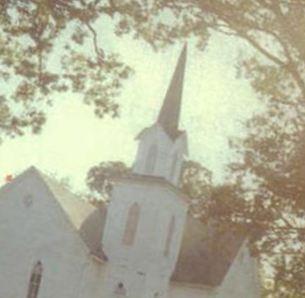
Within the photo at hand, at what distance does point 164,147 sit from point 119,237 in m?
5.43

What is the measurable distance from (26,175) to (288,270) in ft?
71.8

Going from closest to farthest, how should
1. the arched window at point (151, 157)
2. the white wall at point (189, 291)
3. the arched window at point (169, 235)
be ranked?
the arched window at point (151, 157)
the white wall at point (189, 291)
the arched window at point (169, 235)

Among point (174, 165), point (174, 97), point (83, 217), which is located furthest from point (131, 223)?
point (174, 97)

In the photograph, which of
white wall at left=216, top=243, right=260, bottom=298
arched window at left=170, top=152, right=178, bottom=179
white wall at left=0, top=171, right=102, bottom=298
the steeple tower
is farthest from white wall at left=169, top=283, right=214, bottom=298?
arched window at left=170, top=152, right=178, bottom=179

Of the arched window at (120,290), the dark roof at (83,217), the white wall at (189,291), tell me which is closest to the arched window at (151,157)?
the dark roof at (83,217)

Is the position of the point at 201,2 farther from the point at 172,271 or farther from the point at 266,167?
the point at 172,271

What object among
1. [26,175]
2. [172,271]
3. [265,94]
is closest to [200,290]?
[172,271]

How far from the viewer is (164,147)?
46.2 m

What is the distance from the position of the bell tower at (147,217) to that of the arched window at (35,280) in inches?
141

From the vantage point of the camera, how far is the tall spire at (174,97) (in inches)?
1870

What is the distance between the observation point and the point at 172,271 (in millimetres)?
47625

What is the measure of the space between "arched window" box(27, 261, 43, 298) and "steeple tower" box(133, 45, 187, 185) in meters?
7.25

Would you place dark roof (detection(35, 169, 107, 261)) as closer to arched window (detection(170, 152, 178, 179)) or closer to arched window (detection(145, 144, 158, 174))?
arched window (detection(145, 144, 158, 174))

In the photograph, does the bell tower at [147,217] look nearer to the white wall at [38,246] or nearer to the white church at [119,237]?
the white church at [119,237]
